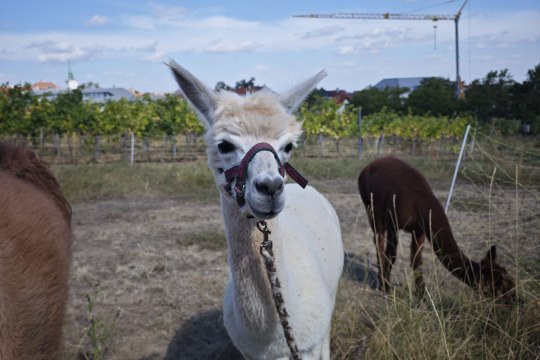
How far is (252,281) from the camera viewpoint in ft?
7.32

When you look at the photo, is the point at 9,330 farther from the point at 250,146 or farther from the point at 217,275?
the point at 217,275

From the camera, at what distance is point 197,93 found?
2.38 metres

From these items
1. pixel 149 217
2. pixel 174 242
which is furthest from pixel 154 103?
pixel 174 242

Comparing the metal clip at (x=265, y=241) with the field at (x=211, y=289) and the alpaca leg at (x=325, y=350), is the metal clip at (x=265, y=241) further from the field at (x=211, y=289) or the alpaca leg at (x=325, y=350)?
the alpaca leg at (x=325, y=350)

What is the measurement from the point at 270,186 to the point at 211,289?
11.2 feet

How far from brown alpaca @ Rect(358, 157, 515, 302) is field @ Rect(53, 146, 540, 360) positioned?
0.18m

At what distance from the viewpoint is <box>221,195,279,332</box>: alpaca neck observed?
224 cm

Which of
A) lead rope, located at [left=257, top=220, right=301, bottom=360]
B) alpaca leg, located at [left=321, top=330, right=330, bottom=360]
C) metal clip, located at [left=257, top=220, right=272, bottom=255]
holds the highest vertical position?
metal clip, located at [left=257, top=220, right=272, bottom=255]

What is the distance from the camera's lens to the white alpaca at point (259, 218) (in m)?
1.98

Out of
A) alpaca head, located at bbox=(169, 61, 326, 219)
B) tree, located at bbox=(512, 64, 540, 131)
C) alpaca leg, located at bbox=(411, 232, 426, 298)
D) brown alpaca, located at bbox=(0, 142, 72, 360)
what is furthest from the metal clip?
tree, located at bbox=(512, 64, 540, 131)

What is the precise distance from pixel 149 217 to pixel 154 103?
20481mm

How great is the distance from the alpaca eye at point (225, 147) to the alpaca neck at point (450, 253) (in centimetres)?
293

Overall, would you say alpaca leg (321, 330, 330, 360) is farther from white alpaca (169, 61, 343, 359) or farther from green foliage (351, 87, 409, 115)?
green foliage (351, 87, 409, 115)

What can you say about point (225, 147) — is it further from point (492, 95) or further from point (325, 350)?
point (492, 95)
